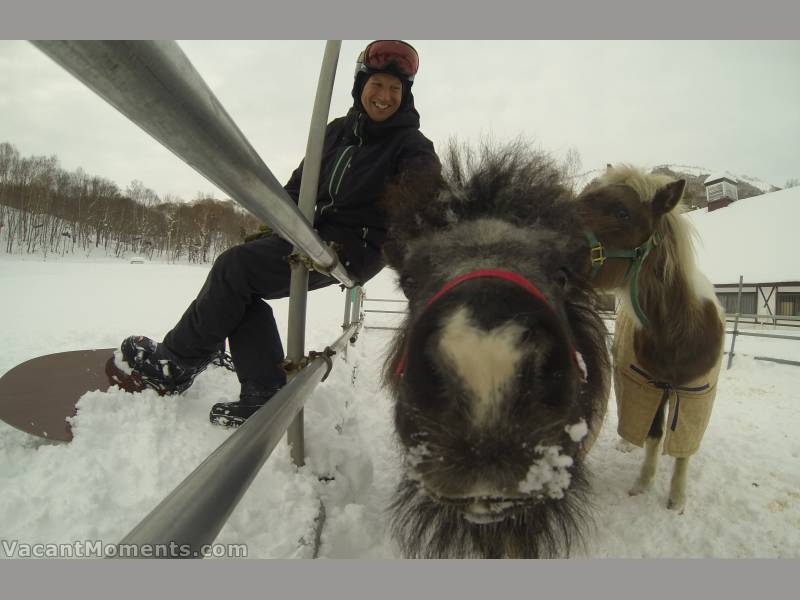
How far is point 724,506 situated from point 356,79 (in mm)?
4009

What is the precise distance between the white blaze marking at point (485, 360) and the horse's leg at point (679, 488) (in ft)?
9.60

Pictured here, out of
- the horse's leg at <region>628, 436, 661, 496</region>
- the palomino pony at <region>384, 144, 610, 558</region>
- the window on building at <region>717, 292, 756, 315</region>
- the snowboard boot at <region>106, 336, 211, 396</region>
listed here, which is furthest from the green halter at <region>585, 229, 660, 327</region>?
the window on building at <region>717, 292, 756, 315</region>

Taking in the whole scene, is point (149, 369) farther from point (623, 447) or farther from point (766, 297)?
point (766, 297)

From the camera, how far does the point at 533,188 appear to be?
146 cm

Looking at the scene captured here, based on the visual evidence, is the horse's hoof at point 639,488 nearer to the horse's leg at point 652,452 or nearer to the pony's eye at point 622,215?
the horse's leg at point 652,452

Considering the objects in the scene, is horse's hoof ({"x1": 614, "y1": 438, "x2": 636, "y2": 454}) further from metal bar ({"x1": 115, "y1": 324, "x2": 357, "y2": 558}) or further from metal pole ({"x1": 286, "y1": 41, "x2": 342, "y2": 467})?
metal bar ({"x1": 115, "y1": 324, "x2": 357, "y2": 558})

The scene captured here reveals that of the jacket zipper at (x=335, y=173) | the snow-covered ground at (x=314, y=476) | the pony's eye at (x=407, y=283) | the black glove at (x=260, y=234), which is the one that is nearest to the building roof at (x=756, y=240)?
the snow-covered ground at (x=314, y=476)

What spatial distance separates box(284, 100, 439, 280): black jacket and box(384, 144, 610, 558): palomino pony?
1.97ft

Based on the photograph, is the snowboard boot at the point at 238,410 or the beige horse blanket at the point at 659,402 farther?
the beige horse blanket at the point at 659,402

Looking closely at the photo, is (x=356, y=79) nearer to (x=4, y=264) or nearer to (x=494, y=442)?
(x=494, y=442)

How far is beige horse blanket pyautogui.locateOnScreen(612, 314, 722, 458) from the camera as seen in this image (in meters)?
2.81

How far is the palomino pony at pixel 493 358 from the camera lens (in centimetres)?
94

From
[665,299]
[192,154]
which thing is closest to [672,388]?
[665,299]

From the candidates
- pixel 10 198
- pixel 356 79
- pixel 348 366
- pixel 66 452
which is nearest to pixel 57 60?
pixel 66 452
